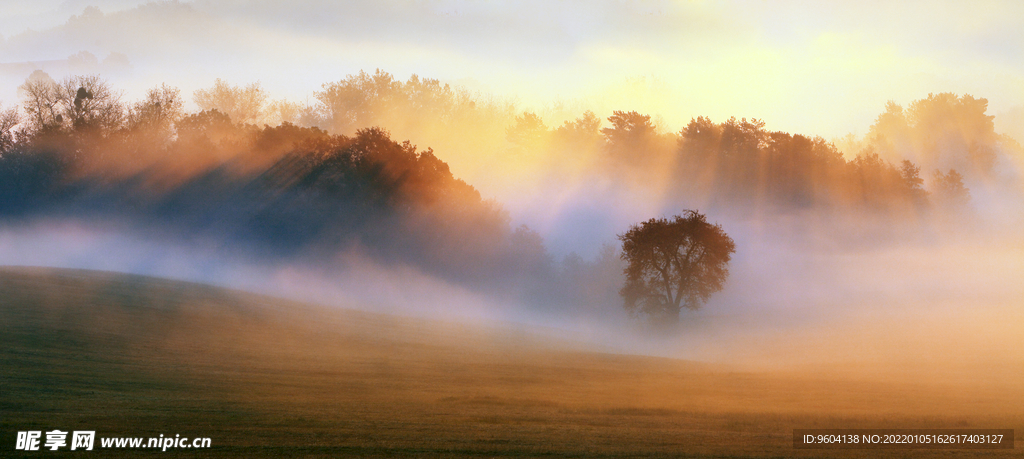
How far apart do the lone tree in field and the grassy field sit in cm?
1956

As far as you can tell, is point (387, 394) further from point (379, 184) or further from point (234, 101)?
point (234, 101)

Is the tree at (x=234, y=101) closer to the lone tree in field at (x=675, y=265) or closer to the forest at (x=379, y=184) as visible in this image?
the forest at (x=379, y=184)

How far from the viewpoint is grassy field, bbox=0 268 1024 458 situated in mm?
14336

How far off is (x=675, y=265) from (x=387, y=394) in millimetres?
38029

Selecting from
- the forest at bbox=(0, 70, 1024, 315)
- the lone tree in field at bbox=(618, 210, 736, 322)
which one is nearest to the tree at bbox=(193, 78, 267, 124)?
the forest at bbox=(0, 70, 1024, 315)

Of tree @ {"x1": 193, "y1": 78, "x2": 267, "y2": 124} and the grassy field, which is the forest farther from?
the grassy field

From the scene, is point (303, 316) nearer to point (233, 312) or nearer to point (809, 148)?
point (233, 312)

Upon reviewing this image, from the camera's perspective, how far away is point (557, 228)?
96188 millimetres

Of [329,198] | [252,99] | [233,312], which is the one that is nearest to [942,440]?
[233,312]

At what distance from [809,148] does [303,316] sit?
78917 mm

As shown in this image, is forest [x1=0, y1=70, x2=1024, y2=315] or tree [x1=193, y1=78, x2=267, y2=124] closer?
forest [x1=0, y1=70, x2=1024, y2=315]

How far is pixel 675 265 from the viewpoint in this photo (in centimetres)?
5475

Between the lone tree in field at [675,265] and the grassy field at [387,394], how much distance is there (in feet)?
64.2
